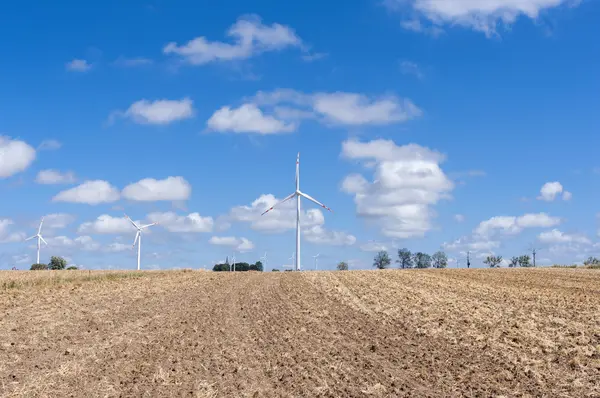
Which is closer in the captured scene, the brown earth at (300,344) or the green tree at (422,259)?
the brown earth at (300,344)

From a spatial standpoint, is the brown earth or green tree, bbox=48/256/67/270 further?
green tree, bbox=48/256/67/270

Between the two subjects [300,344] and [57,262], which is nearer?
[300,344]

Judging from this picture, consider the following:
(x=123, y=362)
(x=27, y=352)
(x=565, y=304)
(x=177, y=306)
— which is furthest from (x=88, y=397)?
(x=565, y=304)

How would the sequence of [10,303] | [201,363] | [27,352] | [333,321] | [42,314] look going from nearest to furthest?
[201,363]
[27,352]
[333,321]
[42,314]
[10,303]

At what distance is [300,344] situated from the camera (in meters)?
20.2

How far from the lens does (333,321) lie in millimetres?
25297

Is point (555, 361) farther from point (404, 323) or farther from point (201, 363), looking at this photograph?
point (201, 363)

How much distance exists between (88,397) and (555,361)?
13.7 metres

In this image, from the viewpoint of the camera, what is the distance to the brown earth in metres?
15.3

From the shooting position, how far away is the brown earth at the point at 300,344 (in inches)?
602

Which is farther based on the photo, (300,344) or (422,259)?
(422,259)

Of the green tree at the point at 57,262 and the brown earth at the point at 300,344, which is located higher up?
the green tree at the point at 57,262

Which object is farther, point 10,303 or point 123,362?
point 10,303

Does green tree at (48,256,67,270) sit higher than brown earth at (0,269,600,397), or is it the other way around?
green tree at (48,256,67,270)
